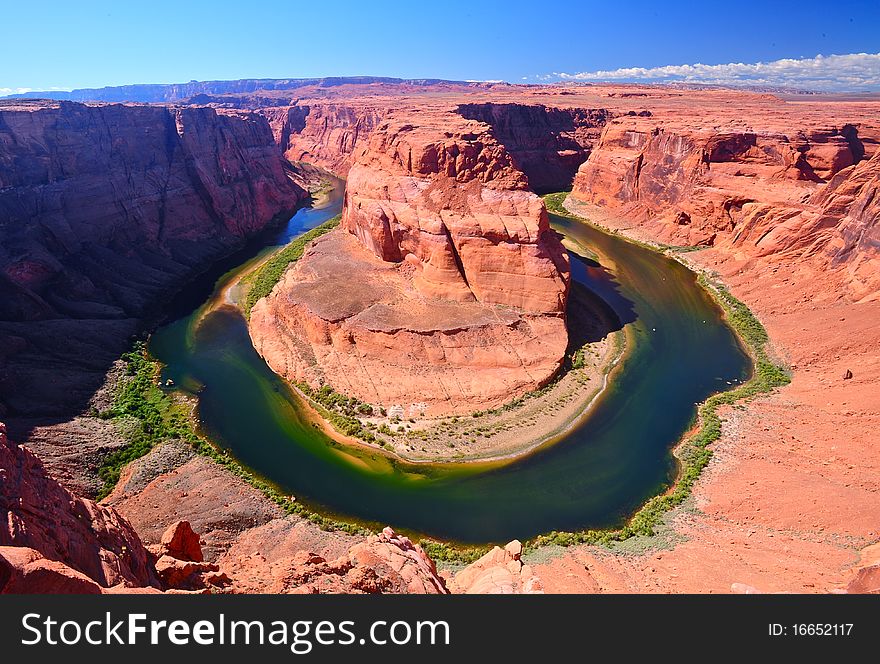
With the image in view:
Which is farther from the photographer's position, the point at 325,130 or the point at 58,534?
the point at 325,130

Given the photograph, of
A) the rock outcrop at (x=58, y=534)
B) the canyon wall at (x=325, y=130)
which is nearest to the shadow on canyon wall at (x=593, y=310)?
the rock outcrop at (x=58, y=534)

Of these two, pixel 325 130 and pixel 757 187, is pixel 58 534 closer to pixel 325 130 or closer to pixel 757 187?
pixel 757 187

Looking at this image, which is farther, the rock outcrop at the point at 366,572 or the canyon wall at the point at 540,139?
the canyon wall at the point at 540,139

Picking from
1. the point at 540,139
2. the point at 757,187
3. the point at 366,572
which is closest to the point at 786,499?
the point at 366,572

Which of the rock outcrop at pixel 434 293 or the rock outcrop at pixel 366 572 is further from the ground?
the rock outcrop at pixel 434 293

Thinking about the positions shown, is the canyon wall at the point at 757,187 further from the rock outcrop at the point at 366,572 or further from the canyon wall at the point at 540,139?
the rock outcrop at the point at 366,572

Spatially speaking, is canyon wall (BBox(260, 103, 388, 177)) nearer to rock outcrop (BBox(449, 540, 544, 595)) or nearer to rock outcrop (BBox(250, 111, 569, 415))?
rock outcrop (BBox(250, 111, 569, 415))

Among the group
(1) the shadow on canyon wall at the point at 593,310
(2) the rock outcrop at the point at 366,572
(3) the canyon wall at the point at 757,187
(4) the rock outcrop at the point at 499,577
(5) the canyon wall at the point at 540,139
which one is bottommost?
(4) the rock outcrop at the point at 499,577

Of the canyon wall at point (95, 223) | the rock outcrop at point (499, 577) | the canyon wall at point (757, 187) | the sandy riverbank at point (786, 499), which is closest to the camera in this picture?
the rock outcrop at point (499, 577)
